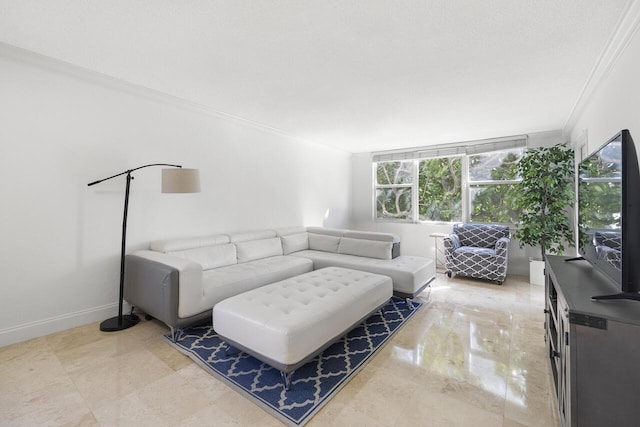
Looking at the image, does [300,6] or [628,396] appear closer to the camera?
[628,396]

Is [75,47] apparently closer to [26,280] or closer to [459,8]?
[26,280]

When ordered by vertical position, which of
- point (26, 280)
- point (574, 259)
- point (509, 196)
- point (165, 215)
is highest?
point (509, 196)

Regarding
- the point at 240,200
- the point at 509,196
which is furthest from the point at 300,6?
the point at 509,196

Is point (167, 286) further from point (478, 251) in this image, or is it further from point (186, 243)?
point (478, 251)

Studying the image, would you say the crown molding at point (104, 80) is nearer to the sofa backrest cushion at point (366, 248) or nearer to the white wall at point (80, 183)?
the white wall at point (80, 183)

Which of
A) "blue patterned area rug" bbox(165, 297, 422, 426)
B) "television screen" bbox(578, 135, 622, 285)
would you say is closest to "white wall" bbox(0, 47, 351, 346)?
"blue patterned area rug" bbox(165, 297, 422, 426)

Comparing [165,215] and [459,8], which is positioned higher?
[459,8]

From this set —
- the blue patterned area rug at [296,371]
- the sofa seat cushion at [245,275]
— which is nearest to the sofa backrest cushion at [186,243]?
the sofa seat cushion at [245,275]

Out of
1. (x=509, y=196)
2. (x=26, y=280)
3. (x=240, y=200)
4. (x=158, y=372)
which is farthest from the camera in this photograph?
(x=509, y=196)

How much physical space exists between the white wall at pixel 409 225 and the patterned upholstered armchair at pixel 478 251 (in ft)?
1.42

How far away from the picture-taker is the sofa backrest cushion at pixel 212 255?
300cm

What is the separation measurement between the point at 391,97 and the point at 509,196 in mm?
2823

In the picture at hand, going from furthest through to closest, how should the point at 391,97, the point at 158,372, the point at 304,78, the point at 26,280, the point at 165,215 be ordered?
the point at 165,215
the point at 391,97
the point at 304,78
the point at 26,280
the point at 158,372

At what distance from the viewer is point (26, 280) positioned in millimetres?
2361
